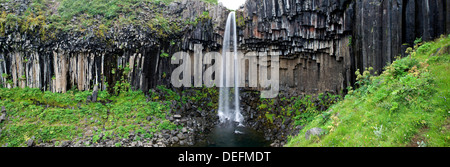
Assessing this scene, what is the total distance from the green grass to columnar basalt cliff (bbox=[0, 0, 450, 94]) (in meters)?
1.32

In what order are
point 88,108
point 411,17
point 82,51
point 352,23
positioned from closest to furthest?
point 411,17, point 352,23, point 88,108, point 82,51

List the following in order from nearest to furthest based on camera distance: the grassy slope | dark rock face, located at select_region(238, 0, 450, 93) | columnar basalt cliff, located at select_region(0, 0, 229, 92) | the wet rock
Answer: the grassy slope, the wet rock, dark rock face, located at select_region(238, 0, 450, 93), columnar basalt cliff, located at select_region(0, 0, 229, 92)

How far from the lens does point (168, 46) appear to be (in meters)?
22.3

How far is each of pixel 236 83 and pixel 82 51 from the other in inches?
585

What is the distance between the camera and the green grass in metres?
16.3

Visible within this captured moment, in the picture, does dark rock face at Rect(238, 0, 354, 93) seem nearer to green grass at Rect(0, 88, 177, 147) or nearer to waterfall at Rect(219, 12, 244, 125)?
waterfall at Rect(219, 12, 244, 125)

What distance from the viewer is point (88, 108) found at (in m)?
19.3

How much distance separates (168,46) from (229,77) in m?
6.90

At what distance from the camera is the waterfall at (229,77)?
22.0 meters

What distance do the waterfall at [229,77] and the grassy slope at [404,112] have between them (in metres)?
13.8

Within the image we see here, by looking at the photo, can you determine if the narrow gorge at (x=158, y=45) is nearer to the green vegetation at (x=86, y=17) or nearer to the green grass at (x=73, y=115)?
the green vegetation at (x=86, y=17)

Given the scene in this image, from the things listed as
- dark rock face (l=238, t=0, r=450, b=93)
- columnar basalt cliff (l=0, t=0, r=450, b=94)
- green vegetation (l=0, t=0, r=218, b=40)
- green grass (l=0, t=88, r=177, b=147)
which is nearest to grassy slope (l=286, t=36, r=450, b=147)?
dark rock face (l=238, t=0, r=450, b=93)

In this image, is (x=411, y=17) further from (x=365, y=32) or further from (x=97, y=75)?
(x=97, y=75)
